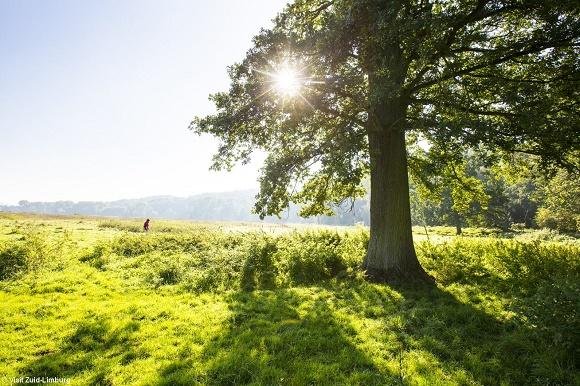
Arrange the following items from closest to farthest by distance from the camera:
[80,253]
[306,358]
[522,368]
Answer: [522,368]
[306,358]
[80,253]

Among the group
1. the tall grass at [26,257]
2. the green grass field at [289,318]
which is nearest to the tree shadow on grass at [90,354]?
the green grass field at [289,318]

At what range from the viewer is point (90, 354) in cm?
941

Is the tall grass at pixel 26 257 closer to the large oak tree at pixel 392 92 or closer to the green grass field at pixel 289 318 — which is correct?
the green grass field at pixel 289 318

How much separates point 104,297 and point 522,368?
45.5 feet

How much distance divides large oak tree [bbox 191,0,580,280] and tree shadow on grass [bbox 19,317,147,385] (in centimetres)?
708

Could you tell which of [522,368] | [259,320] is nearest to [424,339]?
[522,368]

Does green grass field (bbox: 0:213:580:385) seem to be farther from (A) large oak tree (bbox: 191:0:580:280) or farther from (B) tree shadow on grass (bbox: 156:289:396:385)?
(A) large oak tree (bbox: 191:0:580:280)

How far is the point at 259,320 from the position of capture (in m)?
11.5

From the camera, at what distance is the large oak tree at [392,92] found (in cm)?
1226

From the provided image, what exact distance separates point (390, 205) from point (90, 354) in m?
11.6

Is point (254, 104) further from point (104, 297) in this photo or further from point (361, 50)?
point (104, 297)

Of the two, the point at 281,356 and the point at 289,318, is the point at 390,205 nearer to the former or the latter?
the point at 289,318

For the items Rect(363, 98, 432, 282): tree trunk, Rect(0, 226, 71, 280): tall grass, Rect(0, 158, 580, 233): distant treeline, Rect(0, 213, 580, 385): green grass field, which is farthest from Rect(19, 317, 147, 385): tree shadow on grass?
Rect(363, 98, 432, 282): tree trunk

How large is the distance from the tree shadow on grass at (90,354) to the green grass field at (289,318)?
1.8 inches
